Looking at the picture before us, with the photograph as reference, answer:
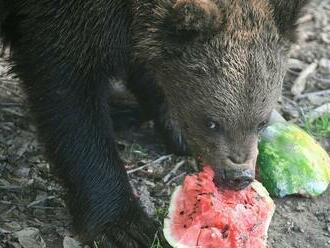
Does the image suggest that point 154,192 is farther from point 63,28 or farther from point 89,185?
point 63,28

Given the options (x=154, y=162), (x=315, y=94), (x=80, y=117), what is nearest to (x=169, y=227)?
(x=80, y=117)

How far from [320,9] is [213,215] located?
5235mm

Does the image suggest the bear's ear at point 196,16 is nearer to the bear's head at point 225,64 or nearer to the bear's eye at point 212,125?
the bear's head at point 225,64

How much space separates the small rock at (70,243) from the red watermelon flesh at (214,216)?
2.44 ft

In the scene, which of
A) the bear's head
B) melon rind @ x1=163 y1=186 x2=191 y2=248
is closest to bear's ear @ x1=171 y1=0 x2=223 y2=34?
the bear's head

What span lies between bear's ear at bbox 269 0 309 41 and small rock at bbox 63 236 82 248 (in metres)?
2.19

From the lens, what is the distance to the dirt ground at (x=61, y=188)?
6434 millimetres

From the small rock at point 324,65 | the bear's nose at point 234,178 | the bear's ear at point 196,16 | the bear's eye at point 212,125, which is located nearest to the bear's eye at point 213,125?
the bear's eye at point 212,125

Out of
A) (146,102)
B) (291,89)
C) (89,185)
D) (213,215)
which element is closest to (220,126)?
(213,215)

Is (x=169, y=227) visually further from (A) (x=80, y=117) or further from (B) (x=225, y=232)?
(A) (x=80, y=117)

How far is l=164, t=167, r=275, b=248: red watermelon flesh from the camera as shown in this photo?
19.1 feet

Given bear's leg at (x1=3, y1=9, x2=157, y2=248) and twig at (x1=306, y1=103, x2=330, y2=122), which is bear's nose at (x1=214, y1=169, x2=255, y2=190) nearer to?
bear's leg at (x1=3, y1=9, x2=157, y2=248)

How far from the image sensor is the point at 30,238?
624 cm

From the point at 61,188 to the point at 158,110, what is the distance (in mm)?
1409
